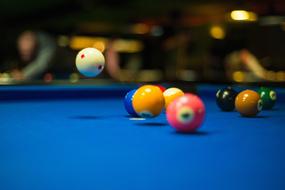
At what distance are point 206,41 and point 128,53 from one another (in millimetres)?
2611

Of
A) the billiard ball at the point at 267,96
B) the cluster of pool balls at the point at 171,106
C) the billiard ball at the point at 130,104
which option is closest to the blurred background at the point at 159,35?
the billiard ball at the point at 267,96

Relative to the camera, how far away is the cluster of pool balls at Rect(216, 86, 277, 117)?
2.87 meters

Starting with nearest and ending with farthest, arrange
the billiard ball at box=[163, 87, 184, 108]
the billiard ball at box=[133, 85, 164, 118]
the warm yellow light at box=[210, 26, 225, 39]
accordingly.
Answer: the billiard ball at box=[133, 85, 164, 118] < the billiard ball at box=[163, 87, 184, 108] < the warm yellow light at box=[210, 26, 225, 39]

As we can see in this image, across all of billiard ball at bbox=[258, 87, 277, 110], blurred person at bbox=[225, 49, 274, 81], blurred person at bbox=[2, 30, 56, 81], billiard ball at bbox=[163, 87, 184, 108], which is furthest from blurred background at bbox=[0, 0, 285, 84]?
billiard ball at bbox=[163, 87, 184, 108]

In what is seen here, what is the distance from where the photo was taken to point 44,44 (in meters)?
7.54

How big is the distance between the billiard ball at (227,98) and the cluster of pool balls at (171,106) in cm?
41

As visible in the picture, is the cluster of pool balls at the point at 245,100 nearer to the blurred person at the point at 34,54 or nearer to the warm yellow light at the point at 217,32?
the blurred person at the point at 34,54

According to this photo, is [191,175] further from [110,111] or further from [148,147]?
[110,111]

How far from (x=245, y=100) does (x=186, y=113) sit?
837 millimetres

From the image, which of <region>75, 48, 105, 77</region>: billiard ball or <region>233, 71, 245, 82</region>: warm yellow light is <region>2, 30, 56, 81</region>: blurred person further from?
<region>75, 48, 105, 77</region>: billiard ball

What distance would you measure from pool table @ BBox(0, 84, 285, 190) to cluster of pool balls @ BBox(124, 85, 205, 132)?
0.19 ft

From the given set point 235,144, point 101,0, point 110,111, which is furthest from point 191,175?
point 101,0

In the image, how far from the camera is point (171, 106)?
7.34ft

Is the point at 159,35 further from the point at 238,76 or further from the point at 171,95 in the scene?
the point at 171,95
